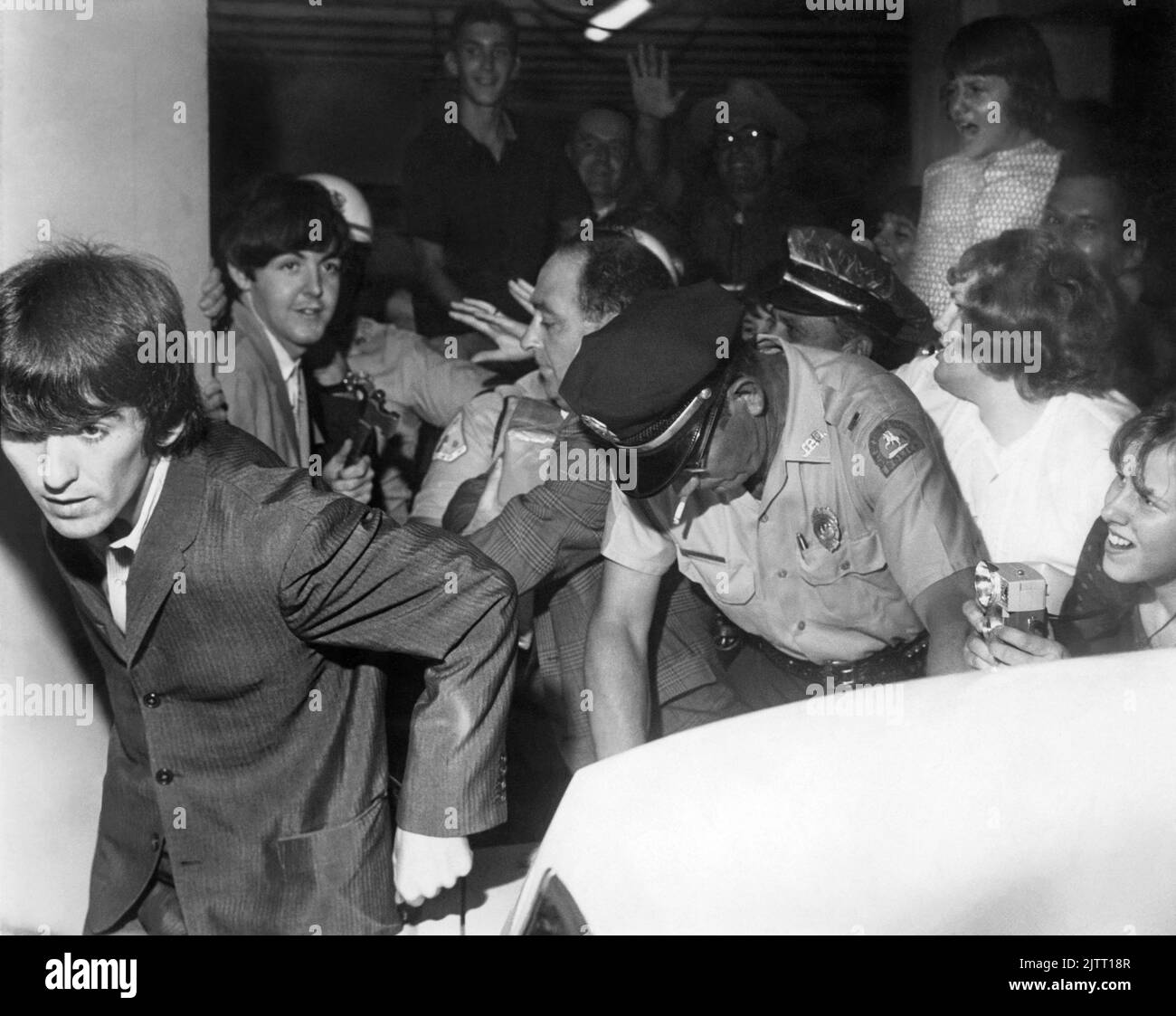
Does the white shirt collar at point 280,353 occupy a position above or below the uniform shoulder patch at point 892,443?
above

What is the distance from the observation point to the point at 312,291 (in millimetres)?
2846

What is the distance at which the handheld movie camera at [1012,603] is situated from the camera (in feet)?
5.66

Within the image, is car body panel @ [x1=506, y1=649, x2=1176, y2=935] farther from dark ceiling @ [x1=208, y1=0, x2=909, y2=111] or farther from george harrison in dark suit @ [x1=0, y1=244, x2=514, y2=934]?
dark ceiling @ [x1=208, y1=0, x2=909, y2=111]

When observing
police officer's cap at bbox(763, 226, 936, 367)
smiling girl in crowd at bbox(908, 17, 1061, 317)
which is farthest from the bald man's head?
smiling girl in crowd at bbox(908, 17, 1061, 317)

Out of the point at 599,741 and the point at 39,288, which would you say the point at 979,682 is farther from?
the point at 39,288

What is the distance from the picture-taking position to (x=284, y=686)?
170 cm

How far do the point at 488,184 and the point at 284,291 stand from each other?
2.11ft

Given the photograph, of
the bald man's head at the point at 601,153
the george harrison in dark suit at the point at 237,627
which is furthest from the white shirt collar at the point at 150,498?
the bald man's head at the point at 601,153

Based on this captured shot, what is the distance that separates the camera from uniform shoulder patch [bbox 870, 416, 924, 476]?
204cm

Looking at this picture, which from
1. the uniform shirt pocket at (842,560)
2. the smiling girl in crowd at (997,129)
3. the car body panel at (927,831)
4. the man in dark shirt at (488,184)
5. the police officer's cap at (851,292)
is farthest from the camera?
the man in dark shirt at (488,184)

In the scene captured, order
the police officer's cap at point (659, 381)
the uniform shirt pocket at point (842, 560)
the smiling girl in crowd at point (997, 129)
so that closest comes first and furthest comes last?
the police officer's cap at point (659, 381) → the uniform shirt pocket at point (842, 560) → the smiling girl in crowd at point (997, 129)

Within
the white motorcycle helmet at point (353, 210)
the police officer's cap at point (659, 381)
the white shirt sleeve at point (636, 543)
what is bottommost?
the white shirt sleeve at point (636, 543)

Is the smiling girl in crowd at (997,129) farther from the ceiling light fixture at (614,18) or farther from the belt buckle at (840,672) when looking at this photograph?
the belt buckle at (840,672)

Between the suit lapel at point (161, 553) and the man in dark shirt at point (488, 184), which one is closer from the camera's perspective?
the suit lapel at point (161, 553)
